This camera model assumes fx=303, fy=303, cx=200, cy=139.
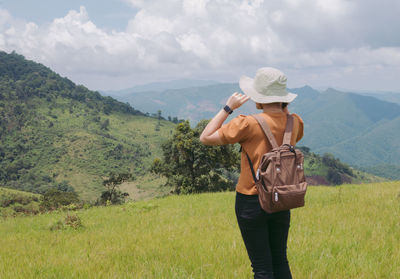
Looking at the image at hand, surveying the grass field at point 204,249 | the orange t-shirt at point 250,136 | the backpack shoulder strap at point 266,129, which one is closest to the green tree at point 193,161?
the grass field at point 204,249

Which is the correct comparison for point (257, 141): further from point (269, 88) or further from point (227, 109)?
point (269, 88)

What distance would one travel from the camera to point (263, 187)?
2701 mm

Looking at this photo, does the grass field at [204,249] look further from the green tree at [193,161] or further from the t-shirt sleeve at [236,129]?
the green tree at [193,161]

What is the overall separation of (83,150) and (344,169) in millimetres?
131421

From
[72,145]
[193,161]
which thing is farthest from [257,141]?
[72,145]

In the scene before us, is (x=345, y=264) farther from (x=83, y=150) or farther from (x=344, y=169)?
(x=344, y=169)

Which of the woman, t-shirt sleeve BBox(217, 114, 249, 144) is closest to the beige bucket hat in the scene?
the woman

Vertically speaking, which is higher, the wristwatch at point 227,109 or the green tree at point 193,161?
the wristwatch at point 227,109

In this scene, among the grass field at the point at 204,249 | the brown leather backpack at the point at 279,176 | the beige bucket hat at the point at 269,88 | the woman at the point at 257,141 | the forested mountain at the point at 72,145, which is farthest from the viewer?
the forested mountain at the point at 72,145

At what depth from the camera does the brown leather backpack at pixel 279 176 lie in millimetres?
2678

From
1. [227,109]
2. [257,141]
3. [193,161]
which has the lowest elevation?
[193,161]

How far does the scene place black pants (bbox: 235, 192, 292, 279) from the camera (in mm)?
2840

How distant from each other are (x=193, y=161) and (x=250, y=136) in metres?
26.4

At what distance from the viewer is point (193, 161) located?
95.5 feet
